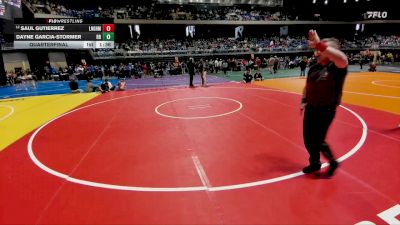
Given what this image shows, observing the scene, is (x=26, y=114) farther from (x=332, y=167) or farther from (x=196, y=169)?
(x=332, y=167)

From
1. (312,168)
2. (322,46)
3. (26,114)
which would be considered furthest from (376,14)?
(26,114)

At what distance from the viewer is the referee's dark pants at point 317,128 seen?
12.4 ft

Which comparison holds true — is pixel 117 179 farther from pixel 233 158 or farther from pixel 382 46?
pixel 382 46

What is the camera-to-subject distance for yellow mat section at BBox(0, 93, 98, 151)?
287 inches

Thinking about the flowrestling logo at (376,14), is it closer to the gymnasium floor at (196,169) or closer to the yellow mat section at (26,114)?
the gymnasium floor at (196,169)

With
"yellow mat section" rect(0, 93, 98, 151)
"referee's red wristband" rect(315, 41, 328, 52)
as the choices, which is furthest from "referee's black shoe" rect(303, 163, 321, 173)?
"yellow mat section" rect(0, 93, 98, 151)

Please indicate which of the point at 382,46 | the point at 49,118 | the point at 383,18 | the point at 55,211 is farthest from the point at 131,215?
the point at 383,18

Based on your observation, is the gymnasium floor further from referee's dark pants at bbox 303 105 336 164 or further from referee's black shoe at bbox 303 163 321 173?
referee's dark pants at bbox 303 105 336 164

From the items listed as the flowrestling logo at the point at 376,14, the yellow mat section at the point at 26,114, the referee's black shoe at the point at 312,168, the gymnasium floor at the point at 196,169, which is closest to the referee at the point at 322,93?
the referee's black shoe at the point at 312,168
